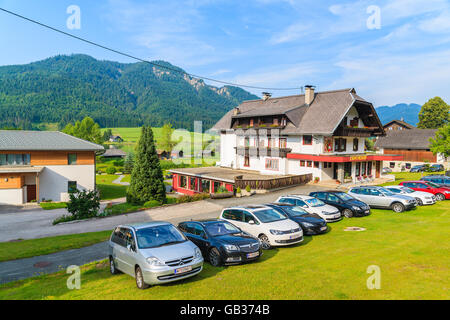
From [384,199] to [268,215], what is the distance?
456 inches

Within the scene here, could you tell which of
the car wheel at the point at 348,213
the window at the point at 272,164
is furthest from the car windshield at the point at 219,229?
the window at the point at 272,164

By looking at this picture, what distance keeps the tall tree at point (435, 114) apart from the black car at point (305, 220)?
8713 cm

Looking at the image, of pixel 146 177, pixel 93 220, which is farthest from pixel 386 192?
pixel 93 220

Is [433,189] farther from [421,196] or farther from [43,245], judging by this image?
[43,245]

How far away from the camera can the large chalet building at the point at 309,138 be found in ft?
121

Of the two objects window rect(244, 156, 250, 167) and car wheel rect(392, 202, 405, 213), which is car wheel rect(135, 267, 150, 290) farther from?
window rect(244, 156, 250, 167)

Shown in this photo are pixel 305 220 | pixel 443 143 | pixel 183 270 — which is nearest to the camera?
pixel 183 270

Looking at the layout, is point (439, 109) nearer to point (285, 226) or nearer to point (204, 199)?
point (204, 199)

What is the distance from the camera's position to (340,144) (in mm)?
38781

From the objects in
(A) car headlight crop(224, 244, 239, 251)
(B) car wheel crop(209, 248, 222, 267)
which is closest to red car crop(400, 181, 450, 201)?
(A) car headlight crop(224, 244, 239, 251)

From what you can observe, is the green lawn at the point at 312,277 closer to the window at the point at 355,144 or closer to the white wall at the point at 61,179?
the white wall at the point at 61,179

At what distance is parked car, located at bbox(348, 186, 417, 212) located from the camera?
2095 cm
